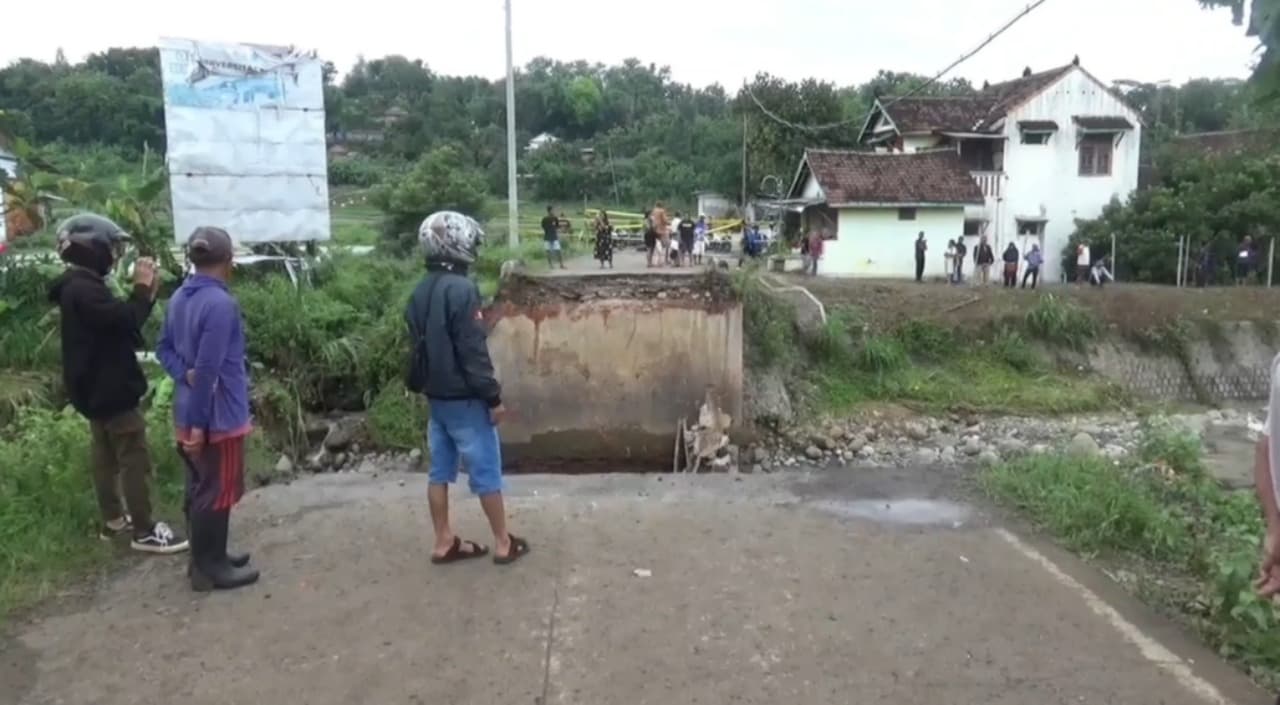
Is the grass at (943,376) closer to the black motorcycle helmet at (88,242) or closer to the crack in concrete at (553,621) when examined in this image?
the crack in concrete at (553,621)

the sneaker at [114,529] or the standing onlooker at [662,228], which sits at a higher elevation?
the standing onlooker at [662,228]

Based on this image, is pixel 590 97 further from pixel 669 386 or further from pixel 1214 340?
pixel 669 386

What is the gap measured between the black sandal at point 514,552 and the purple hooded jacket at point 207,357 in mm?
1344

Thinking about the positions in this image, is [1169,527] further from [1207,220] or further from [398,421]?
[1207,220]

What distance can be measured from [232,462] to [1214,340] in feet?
67.1

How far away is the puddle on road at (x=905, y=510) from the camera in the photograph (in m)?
5.72

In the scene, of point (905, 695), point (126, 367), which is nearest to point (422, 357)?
point (126, 367)

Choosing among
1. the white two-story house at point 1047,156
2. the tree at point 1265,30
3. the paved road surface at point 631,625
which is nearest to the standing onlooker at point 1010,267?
the white two-story house at point 1047,156

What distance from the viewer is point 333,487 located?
6844 millimetres

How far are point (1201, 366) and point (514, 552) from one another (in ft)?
61.9

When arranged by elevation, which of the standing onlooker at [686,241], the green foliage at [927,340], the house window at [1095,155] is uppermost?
the house window at [1095,155]

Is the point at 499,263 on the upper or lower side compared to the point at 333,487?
upper

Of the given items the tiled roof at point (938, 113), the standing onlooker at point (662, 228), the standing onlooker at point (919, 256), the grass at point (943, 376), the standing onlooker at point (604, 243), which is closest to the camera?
the grass at point (943, 376)

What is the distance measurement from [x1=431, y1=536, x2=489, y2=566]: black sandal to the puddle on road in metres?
2.20
